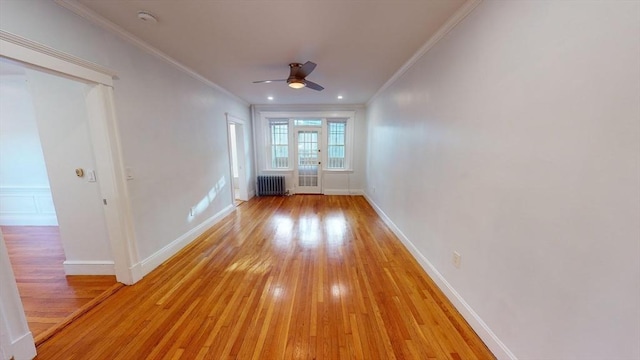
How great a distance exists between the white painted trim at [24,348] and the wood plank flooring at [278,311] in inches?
2.7

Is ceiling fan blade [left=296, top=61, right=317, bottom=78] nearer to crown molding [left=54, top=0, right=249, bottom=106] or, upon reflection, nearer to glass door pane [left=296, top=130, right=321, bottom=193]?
crown molding [left=54, top=0, right=249, bottom=106]

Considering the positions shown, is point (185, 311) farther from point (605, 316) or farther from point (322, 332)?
point (605, 316)

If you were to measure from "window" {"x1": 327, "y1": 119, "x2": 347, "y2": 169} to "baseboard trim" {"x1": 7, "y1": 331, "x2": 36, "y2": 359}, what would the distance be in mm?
5610

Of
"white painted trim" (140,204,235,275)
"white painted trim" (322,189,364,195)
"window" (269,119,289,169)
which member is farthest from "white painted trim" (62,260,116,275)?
"white painted trim" (322,189,364,195)

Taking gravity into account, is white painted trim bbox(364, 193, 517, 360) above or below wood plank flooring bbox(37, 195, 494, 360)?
above

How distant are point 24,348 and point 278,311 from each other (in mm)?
1619

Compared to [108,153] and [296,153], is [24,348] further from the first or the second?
[296,153]

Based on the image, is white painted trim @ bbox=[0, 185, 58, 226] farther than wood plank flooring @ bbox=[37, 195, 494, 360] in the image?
Yes

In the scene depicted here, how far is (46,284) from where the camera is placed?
86.6 inches

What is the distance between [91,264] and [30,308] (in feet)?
1.64

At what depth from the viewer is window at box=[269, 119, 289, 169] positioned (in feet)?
20.6

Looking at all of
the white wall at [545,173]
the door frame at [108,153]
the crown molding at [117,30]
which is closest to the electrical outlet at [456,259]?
A: the white wall at [545,173]

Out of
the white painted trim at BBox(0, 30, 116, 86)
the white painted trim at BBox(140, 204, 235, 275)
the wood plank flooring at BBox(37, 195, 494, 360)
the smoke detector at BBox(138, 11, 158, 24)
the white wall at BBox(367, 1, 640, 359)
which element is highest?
the smoke detector at BBox(138, 11, 158, 24)

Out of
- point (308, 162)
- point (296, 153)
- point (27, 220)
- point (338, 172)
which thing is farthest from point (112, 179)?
point (338, 172)
